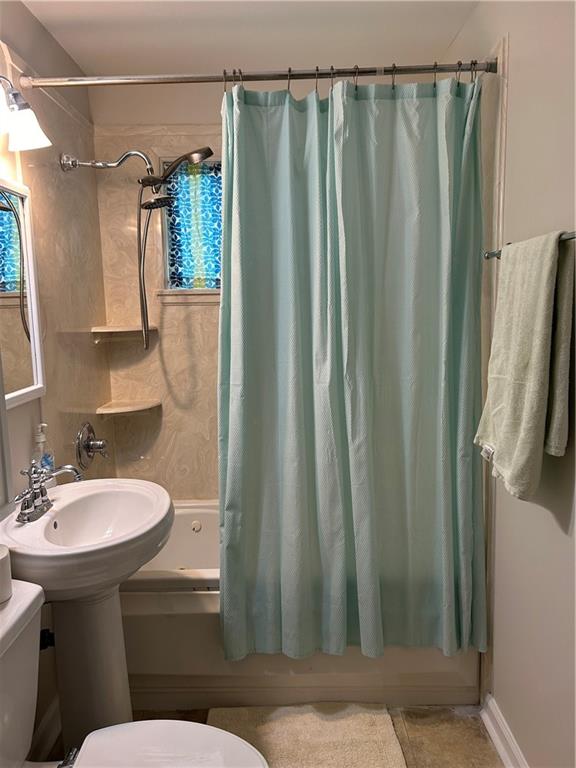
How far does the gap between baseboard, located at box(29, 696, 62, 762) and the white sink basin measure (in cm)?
65

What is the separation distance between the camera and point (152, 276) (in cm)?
258

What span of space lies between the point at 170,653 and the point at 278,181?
66.4 inches

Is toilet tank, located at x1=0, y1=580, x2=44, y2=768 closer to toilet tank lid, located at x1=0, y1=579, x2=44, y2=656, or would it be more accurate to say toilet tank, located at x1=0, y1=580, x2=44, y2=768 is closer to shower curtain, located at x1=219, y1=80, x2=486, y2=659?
toilet tank lid, located at x1=0, y1=579, x2=44, y2=656

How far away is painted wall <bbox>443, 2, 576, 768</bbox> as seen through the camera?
1.29 m

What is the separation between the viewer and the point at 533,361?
125 cm

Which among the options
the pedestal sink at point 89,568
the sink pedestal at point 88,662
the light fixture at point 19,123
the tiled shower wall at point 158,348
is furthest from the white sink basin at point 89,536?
the light fixture at point 19,123

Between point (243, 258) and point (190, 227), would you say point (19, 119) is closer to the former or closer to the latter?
point (243, 258)

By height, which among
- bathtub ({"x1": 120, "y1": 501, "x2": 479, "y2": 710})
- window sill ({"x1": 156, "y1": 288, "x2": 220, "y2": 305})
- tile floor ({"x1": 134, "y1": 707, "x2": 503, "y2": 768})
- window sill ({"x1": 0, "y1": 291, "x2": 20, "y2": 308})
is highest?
window sill ({"x1": 156, "y1": 288, "x2": 220, "y2": 305})

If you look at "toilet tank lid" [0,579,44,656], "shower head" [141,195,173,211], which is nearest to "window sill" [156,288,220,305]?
"shower head" [141,195,173,211]

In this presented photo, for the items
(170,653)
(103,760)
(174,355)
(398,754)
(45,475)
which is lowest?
(398,754)

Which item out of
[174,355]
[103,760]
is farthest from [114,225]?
[103,760]

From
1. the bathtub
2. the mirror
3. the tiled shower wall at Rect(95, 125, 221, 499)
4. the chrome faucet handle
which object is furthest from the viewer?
the tiled shower wall at Rect(95, 125, 221, 499)

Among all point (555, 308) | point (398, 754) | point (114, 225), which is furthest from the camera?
point (114, 225)

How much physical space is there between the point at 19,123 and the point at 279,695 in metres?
2.10
